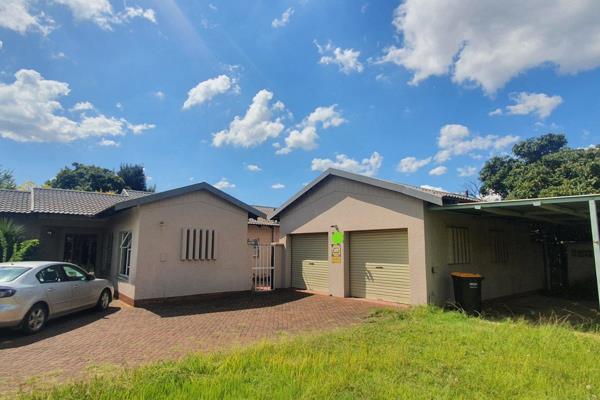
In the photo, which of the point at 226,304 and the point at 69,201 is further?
the point at 69,201

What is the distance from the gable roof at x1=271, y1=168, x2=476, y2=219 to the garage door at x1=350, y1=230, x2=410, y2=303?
154cm

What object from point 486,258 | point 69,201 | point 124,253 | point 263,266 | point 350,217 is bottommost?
point 263,266

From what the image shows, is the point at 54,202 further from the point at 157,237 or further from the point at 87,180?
the point at 87,180

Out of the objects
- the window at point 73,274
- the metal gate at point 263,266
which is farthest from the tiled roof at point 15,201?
the metal gate at point 263,266

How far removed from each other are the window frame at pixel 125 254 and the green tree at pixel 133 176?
104ft

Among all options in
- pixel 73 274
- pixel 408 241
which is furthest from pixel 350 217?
pixel 73 274

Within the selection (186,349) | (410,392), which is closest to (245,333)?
(186,349)

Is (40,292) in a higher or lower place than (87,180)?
lower

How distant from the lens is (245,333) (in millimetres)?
7996

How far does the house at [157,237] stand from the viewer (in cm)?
1147

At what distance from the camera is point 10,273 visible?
7777mm

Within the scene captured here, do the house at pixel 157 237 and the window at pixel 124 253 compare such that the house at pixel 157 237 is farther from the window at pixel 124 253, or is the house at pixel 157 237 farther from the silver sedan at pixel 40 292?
the silver sedan at pixel 40 292

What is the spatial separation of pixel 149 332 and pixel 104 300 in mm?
3461

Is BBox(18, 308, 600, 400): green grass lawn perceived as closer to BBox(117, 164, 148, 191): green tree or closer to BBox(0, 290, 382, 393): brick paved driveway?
BBox(0, 290, 382, 393): brick paved driveway
